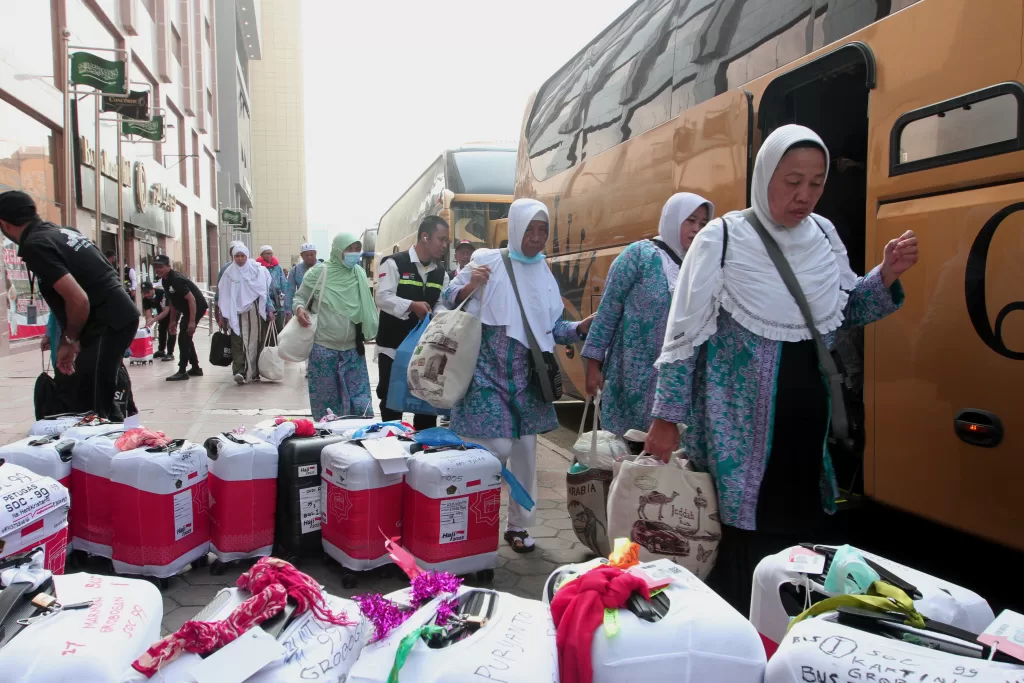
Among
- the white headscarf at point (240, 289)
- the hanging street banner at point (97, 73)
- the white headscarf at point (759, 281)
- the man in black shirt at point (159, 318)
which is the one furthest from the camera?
the man in black shirt at point (159, 318)

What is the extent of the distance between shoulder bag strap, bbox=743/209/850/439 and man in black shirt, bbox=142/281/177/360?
1231cm

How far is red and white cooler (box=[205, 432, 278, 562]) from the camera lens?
10.7ft

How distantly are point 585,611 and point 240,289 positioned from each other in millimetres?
8978

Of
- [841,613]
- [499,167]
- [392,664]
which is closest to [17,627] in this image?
[392,664]

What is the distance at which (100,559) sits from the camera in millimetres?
3264

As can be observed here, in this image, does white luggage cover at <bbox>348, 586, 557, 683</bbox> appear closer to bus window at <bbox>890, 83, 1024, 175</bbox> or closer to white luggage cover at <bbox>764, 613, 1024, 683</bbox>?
white luggage cover at <bbox>764, 613, 1024, 683</bbox>

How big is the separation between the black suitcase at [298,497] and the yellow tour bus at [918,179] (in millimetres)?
2436

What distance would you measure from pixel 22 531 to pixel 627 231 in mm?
4110

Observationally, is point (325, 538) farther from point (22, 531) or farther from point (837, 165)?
point (837, 165)

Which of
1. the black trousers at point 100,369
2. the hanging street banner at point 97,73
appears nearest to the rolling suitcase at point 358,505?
the black trousers at point 100,369

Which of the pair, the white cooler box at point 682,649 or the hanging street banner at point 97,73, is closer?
the white cooler box at point 682,649

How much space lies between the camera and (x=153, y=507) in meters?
3.07

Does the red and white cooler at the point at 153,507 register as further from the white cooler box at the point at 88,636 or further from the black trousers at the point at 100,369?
the white cooler box at the point at 88,636

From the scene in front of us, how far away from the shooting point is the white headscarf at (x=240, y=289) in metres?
9.52
